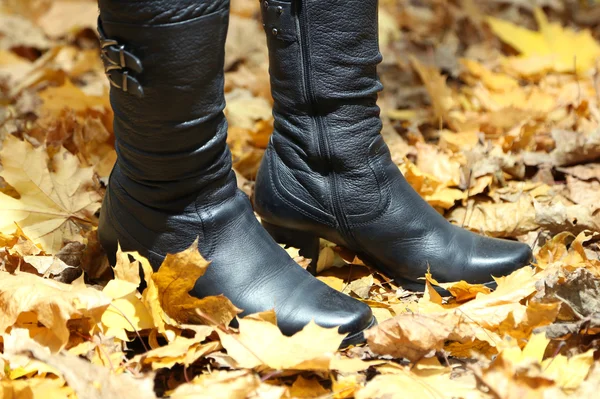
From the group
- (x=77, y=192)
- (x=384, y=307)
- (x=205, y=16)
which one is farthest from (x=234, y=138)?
(x=205, y=16)

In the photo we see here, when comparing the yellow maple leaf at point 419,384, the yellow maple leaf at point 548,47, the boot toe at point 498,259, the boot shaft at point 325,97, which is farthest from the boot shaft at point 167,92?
the yellow maple leaf at point 548,47

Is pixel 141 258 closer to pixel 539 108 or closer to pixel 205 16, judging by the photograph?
pixel 205 16

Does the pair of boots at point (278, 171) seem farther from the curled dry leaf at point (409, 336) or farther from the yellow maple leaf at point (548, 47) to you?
the yellow maple leaf at point (548, 47)

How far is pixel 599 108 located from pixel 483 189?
67cm

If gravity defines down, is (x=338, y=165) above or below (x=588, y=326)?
above

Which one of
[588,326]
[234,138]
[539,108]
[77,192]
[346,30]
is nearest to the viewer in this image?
[588,326]

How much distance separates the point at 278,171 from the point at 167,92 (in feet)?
1.33

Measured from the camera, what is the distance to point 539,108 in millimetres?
2287

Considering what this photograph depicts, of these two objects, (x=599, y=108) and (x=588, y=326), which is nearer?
(x=588, y=326)

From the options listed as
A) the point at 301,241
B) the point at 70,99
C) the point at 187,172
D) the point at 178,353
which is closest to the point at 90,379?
the point at 178,353

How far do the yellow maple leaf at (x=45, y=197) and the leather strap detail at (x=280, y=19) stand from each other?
1.92 feet

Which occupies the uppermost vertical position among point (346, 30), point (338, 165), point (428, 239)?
point (346, 30)

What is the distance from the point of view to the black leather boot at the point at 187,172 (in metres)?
1.02

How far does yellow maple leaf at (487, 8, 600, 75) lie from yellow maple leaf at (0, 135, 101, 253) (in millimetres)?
1777
